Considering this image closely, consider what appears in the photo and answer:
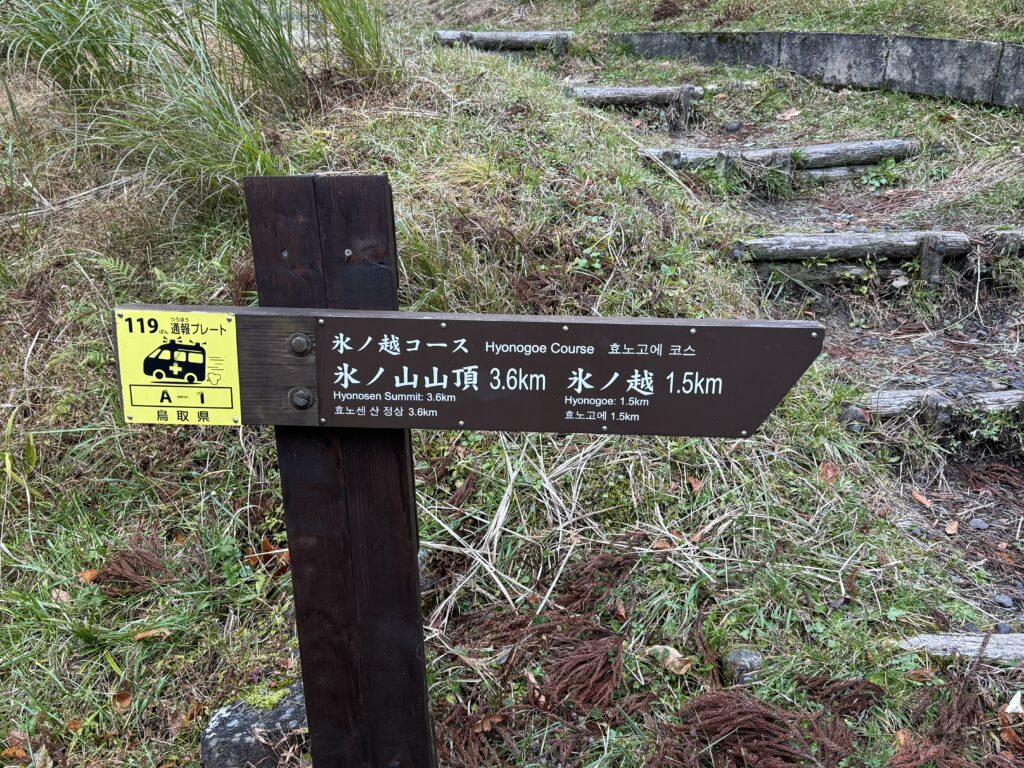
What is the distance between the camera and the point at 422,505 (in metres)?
2.88

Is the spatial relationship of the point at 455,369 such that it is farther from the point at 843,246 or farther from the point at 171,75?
the point at 843,246

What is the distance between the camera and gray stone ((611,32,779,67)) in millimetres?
6578

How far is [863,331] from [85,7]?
13.9ft

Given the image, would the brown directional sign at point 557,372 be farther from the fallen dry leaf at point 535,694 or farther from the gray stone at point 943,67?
the gray stone at point 943,67

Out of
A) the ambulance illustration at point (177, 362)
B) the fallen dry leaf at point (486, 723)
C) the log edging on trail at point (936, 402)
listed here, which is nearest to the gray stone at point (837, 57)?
the log edging on trail at point (936, 402)

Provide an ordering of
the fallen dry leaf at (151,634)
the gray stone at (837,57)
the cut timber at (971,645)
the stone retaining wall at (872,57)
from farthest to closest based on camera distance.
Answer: the gray stone at (837,57)
the stone retaining wall at (872,57)
the fallen dry leaf at (151,634)
the cut timber at (971,645)

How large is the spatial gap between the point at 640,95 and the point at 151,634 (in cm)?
512

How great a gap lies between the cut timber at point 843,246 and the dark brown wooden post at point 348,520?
119 inches

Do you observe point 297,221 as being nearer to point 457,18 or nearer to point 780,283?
point 780,283

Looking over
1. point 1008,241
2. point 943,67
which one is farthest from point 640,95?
point 1008,241

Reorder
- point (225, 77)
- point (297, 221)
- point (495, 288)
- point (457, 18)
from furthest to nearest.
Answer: point (457, 18), point (225, 77), point (495, 288), point (297, 221)

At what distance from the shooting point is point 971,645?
244 centimetres

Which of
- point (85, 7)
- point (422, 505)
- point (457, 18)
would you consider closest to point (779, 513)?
point (422, 505)

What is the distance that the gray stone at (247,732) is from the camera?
2289 mm
